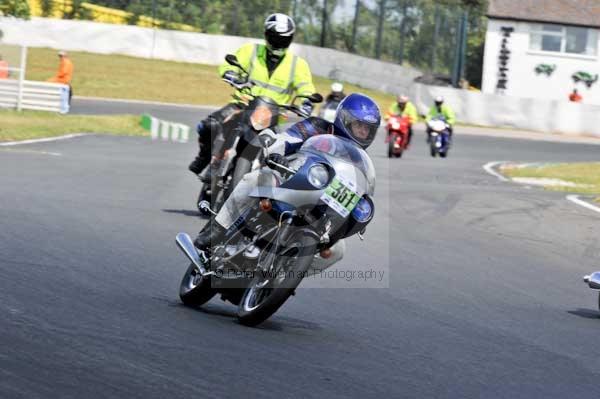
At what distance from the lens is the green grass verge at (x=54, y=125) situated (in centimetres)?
2377

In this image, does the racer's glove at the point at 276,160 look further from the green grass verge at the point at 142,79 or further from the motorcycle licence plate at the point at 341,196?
the green grass verge at the point at 142,79

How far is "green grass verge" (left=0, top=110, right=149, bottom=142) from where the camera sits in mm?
23766

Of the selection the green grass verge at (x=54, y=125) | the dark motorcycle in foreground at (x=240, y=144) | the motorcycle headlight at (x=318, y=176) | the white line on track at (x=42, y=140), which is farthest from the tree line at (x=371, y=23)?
the motorcycle headlight at (x=318, y=176)

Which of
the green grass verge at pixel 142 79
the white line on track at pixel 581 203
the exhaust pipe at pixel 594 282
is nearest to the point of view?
the exhaust pipe at pixel 594 282

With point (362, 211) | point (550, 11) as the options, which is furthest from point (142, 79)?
point (362, 211)

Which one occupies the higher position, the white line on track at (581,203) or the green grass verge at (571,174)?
the green grass verge at (571,174)

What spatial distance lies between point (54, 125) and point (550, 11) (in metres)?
37.4

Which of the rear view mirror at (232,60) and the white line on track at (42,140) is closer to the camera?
the rear view mirror at (232,60)

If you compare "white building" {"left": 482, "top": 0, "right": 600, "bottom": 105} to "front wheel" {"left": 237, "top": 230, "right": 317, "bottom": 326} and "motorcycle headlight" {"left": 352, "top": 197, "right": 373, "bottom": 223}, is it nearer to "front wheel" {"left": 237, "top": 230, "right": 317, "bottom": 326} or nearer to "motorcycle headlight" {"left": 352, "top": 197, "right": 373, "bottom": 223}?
"motorcycle headlight" {"left": 352, "top": 197, "right": 373, "bottom": 223}

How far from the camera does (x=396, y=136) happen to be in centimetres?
2942

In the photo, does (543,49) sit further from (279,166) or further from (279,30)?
(279,166)

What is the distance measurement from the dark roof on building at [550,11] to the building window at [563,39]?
0.32m

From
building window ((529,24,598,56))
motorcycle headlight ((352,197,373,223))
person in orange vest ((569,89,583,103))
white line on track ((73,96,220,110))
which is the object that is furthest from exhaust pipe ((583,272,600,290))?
building window ((529,24,598,56))

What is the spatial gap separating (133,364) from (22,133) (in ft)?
60.5
